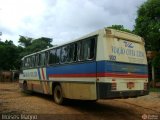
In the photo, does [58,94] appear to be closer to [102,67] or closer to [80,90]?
[80,90]

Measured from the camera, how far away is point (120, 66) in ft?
38.4

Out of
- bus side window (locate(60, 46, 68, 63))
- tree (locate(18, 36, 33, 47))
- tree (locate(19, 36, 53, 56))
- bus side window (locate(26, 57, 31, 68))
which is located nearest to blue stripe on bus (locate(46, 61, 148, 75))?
bus side window (locate(60, 46, 68, 63))

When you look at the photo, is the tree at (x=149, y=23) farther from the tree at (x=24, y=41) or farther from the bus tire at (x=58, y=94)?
the tree at (x=24, y=41)

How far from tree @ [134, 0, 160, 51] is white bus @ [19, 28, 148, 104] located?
1638 centimetres

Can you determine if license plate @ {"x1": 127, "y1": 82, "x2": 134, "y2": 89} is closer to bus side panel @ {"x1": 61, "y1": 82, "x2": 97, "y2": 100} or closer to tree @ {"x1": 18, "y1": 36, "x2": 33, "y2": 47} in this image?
bus side panel @ {"x1": 61, "y1": 82, "x2": 97, "y2": 100}

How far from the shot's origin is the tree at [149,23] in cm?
2927

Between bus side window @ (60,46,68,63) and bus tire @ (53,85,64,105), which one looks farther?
bus tire @ (53,85,64,105)

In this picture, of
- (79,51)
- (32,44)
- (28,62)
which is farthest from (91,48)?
(32,44)

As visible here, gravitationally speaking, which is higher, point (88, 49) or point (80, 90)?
point (88, 49)

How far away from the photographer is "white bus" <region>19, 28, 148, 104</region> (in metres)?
11.2

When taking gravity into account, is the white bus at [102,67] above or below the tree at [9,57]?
below

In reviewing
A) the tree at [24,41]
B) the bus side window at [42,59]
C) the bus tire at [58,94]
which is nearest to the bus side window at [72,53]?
the bus tire at [58,94]

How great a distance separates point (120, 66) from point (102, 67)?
3.11 feet

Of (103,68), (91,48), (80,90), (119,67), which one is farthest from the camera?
(80,90)
